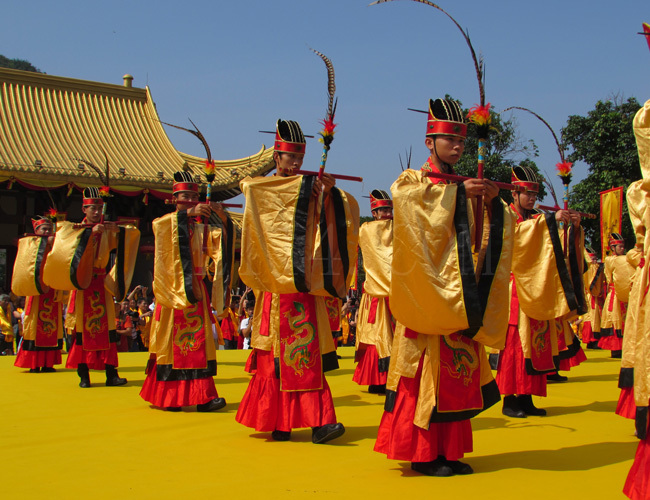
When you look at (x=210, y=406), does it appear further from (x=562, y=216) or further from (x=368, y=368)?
(x=562, y=216)

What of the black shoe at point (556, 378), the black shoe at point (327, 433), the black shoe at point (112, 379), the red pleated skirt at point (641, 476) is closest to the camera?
the red pleated skirt at point (641, 476)

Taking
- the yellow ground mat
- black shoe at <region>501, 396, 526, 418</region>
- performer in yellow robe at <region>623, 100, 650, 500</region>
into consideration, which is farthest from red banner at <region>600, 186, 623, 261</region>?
performer in yellow robe at <region>623, 100, 650, 500</region>

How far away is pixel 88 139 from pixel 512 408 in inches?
597

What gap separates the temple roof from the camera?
50.4 feet

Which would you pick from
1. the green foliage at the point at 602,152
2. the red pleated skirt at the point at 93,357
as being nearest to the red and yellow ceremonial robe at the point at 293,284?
the red pleated skirt at the point at 93,357

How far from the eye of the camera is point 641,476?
2.46 metres

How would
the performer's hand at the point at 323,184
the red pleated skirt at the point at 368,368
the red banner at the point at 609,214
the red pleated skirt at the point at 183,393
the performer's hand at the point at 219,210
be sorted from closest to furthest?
the performer's hand at the point at 323,184 → the performer's hand at the point at 219,210 → the red pleated skirt at the point at 183,393 → the red pleated skirt at the point at 368,368 → the red banner at the point at 609,214

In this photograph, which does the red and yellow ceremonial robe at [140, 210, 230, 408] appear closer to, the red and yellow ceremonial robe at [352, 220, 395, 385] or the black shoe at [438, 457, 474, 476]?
the red and yellow ceremonial robe at [352, 220, 395, 385]

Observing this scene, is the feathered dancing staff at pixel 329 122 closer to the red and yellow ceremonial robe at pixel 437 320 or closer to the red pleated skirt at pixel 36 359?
the red and yellow ceremonial robe at pixel 437 320

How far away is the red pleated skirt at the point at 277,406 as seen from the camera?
4.02m

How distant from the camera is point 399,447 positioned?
3230 millimetres

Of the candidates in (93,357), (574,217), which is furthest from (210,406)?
(574,217)

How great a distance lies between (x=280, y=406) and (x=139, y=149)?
596 inches

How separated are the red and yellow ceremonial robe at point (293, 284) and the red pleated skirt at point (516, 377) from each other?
1.48 metres
